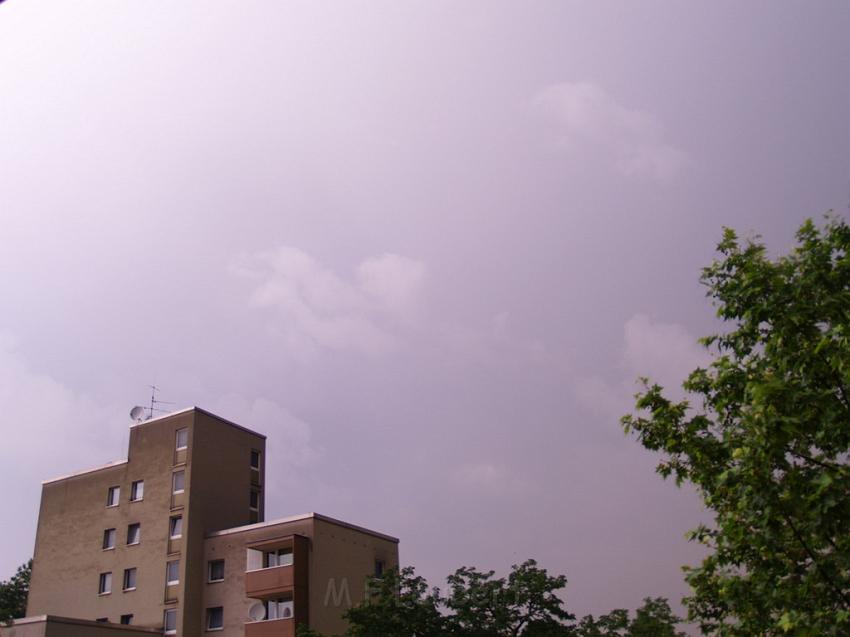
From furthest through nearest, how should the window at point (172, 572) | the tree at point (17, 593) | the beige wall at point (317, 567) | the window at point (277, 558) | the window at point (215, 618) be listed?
the tree at point (17, 593) → the window at point (172, 572) → the window at point (215, 618) → the window at point (277, 558) → the beige wall at point (317, 567)

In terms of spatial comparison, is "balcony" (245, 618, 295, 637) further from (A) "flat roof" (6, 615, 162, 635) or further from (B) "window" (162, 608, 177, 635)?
(A) "flat roof" (6, 615, 162, 635)

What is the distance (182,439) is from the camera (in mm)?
49875

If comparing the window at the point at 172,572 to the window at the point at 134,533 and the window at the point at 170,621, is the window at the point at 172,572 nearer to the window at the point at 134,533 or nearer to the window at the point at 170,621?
the window at the point at 170,621

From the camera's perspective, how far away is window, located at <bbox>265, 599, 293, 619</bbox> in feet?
139

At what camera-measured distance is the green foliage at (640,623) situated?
125 ft

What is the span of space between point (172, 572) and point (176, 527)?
253 centimetres

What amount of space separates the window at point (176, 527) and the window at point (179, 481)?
62.7 inches

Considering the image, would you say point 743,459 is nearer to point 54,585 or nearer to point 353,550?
point 353,550

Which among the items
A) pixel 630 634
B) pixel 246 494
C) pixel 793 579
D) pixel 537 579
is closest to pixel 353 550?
pixel 246 494

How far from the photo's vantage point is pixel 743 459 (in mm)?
12852

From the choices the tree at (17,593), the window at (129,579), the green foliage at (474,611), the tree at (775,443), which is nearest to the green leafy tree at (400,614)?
the green foliage at (474,611)

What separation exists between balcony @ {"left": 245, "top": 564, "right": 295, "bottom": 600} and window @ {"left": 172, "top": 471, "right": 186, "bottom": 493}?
7529mm

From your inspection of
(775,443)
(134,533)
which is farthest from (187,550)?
(775,443)

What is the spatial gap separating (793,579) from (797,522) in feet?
4.42
